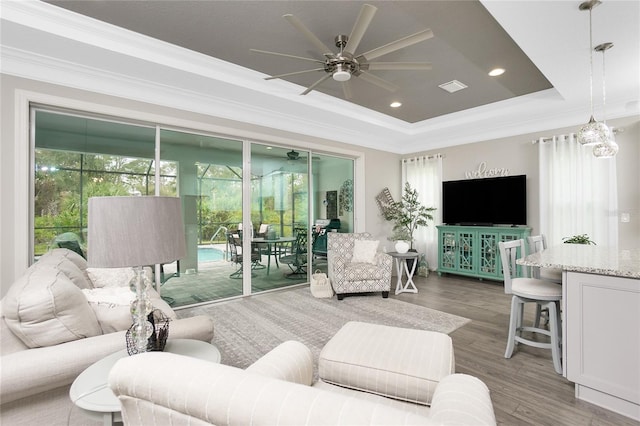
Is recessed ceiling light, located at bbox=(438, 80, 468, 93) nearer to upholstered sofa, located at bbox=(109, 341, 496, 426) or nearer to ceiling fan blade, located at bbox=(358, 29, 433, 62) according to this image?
ceiling fan blade, located at bbox=(358, 29, 433, 62)

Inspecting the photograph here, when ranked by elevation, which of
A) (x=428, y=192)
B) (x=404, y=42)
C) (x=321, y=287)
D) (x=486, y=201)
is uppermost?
(x=404, y=42)

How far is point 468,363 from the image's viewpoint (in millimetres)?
2447

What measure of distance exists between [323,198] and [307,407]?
15.8 ft

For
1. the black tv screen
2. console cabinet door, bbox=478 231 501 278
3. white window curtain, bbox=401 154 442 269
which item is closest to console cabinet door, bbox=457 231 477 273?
console cabinet door, bbox=478 231 501 278

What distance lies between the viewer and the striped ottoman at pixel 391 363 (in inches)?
53.7

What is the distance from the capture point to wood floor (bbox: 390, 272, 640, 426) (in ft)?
5.98

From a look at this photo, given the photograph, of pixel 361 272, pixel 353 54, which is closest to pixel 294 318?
pixel 361 272

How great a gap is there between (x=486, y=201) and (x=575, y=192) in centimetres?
121

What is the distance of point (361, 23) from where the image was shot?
6.66 feet

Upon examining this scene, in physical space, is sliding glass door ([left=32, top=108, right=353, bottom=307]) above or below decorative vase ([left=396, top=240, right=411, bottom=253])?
above

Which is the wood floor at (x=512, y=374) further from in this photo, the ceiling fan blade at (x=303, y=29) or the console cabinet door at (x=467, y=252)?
the ceiling fan blade at (x=303, y=29)

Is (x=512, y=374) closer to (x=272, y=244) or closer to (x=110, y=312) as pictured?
(x=110, y=312)

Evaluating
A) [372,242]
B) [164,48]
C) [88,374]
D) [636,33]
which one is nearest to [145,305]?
[88,374]

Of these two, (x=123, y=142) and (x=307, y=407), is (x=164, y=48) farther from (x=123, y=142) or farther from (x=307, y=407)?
(x=307, y=407)
